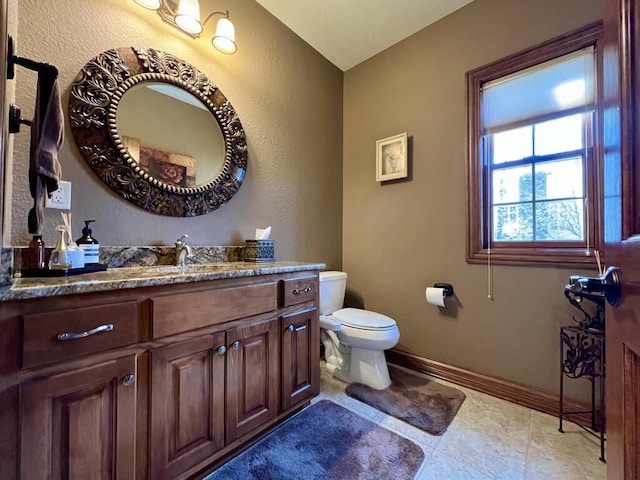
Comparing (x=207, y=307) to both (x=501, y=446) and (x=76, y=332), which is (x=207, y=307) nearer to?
(x=76, y=332)

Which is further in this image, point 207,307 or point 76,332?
point 207,307

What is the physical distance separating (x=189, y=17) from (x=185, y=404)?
6.32ft

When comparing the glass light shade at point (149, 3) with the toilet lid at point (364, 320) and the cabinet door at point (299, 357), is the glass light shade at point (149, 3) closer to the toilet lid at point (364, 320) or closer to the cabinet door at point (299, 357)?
the cabinet door at point (299, 357)

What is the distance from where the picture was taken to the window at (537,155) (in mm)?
1512

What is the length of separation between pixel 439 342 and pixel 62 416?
210 cm

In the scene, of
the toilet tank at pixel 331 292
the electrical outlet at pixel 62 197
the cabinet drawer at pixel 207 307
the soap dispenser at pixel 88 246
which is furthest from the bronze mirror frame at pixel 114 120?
the toilet tank at pixel 331 292

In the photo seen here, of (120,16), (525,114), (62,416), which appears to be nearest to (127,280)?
(62,416)

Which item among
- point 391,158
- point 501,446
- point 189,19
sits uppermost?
point 189,19

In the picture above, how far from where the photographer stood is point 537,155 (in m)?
1.73

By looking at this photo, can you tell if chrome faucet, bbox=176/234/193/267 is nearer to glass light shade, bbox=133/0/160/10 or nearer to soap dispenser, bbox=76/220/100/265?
soap dispenser, bbox=76/220/100/265

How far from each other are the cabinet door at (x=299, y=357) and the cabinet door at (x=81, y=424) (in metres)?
0.69

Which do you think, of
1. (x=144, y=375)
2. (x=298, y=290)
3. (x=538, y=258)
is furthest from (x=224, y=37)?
(x=538, y=258)

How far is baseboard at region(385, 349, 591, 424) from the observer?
156 cm

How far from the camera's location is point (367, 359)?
1896 millimetres
